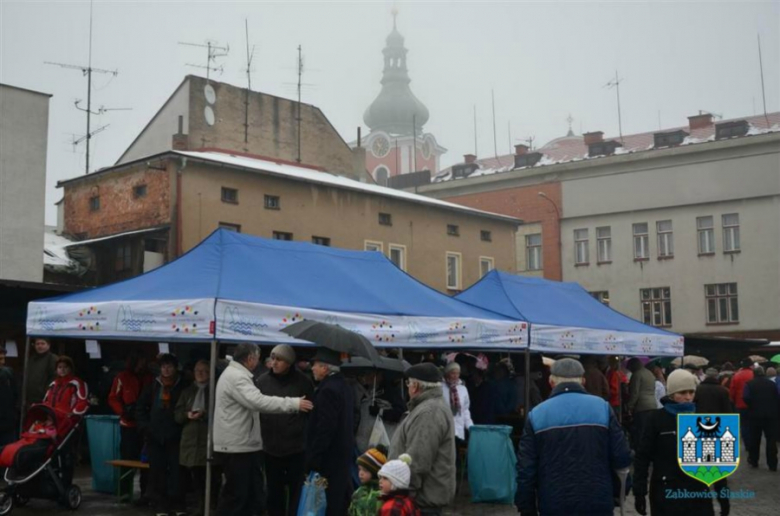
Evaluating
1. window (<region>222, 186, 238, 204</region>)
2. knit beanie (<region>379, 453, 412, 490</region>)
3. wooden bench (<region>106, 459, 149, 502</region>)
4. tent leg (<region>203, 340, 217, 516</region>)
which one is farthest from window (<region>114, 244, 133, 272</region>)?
knit beanie (<region>379, 453, 412, 490</region>)

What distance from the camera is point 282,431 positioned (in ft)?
30.9

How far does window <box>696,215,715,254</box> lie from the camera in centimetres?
4962

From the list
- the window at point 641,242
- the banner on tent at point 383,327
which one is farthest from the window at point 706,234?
the banner on tent at point 383,327

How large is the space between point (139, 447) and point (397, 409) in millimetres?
3812

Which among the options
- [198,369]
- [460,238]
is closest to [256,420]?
[198,369]

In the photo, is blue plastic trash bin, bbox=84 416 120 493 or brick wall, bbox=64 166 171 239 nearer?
blue plastic trash bin, bbox=84 416 120 493

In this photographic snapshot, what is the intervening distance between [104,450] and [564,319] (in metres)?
7.57

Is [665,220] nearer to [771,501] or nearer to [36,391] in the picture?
[771,501]

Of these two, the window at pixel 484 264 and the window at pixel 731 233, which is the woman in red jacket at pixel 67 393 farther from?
the window at pixel 731 233

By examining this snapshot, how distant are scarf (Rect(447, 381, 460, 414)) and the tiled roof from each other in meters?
41.0

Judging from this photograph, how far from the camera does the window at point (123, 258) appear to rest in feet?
106

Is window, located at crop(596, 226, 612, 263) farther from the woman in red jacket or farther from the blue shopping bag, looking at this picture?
the blue shopping bag

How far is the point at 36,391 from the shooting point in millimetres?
13273

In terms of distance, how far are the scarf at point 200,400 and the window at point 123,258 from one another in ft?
73.8
